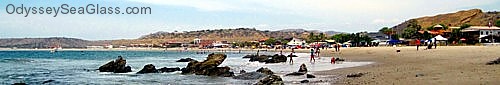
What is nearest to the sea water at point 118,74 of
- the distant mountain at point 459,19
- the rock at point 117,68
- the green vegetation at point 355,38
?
the rock at point 117,68

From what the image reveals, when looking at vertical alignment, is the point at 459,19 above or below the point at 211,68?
above

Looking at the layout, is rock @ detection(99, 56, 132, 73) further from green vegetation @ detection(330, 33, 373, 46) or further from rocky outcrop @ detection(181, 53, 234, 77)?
green vegetation @ detection(330, 33, 373, 46)

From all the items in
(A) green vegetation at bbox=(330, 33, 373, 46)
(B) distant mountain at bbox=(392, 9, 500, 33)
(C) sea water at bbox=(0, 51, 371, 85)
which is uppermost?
(B) distant mountain at bbox=(392, 9, 500, 33)

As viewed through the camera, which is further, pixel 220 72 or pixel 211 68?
pixel 211 68

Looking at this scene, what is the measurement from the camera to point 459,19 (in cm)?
15775

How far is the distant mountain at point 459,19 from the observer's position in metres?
140

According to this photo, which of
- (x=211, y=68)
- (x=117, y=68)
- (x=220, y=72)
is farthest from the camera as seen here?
(x=117, y=68)

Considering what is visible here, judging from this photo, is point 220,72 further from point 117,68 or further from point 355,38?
point 355,38

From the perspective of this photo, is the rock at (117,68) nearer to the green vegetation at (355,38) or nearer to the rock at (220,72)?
the rock at (220,72)

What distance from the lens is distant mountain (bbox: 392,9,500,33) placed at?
5531 inches

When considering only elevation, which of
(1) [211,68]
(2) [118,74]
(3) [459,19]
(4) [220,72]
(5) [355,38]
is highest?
(3) [459,19]

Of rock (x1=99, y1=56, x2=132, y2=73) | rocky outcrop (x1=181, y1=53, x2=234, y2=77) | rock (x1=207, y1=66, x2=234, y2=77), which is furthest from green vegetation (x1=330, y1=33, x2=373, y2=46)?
rock (x1=207, y1=66, x2=234, y2=77)

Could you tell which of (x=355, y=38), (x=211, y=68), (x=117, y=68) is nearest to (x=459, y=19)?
(x=355, y=38)

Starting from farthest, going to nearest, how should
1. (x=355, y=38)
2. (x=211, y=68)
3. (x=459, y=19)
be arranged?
(x=459, y=19)
(x=355, y=38)
(x=211, y=68)
